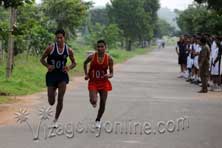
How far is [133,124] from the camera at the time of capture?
1195 centimetres

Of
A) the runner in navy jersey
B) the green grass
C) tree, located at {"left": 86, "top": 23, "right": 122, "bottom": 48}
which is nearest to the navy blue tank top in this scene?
the runner in navy jersey

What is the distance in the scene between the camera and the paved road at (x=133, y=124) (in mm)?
9906

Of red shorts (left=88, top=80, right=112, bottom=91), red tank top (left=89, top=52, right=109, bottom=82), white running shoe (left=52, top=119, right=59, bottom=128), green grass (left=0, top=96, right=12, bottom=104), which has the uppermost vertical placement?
red tank top (left=89, top=52, right=109, bottom=82)

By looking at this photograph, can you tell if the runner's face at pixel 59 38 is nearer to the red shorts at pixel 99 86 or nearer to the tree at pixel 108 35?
the red shorts at pixel 99 86

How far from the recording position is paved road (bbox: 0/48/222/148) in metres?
9.91

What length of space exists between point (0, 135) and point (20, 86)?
29.3 ft

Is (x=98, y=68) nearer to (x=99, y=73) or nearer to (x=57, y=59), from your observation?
(x=99, y=73)

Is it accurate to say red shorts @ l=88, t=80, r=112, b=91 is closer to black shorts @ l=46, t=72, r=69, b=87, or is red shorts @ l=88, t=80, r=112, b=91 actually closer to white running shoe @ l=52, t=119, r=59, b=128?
black shorts @ l=46, t=72, r=69, b=87

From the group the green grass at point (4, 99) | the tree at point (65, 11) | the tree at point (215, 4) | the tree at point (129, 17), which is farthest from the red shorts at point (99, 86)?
the tree at point (129, 17)

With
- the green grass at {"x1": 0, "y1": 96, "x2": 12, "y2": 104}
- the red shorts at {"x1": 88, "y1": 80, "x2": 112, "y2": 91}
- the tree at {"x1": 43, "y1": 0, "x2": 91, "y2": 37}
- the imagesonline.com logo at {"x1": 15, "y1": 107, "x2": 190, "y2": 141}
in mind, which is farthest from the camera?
the tree at {"x1": 43, "y1": 0, "x2": 91, "y2": 37}

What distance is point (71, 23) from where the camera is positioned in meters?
36.0

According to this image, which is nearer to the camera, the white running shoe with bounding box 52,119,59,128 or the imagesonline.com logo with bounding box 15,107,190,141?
the imagesonline.com logo with bounding box 15,107,190,141

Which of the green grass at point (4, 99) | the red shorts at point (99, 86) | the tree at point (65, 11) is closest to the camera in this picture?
the red shorts at point (99, 86)

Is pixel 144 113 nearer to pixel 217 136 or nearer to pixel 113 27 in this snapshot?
pixel 217 136
